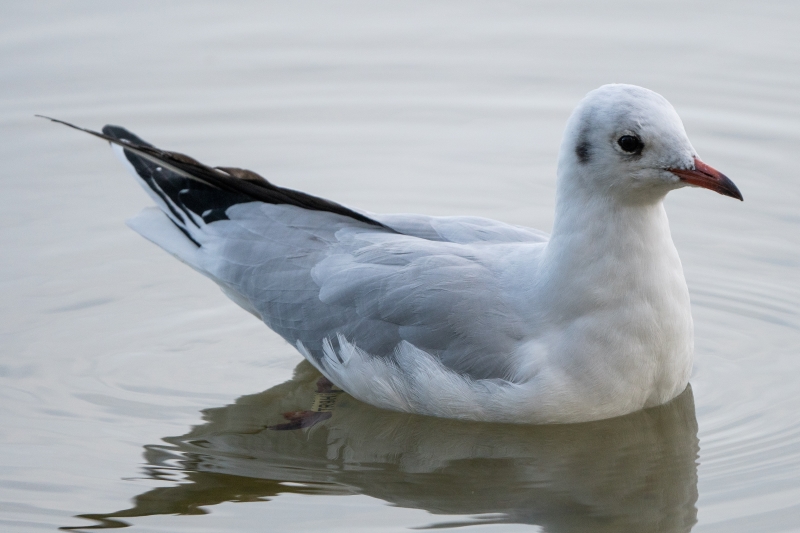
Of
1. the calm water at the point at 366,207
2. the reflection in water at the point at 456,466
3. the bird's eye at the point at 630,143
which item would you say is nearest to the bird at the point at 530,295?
the bird's eye at the point at 630,143

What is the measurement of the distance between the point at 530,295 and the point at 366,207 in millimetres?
3057

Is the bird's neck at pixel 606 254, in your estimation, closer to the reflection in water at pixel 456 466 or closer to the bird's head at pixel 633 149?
the bird's head at pixel 633 149

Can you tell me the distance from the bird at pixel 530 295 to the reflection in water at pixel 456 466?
16 centimetres

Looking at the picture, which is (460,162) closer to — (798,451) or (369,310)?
(369,310)

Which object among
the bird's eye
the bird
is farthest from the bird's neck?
the bird's eye

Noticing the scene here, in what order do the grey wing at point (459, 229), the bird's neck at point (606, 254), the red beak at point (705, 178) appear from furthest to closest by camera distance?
the grey wing at point (459, 229), the bird's neck at point (606, 254), the red beak at point (705, 178)

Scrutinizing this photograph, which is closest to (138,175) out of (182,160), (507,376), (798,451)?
(182,160)

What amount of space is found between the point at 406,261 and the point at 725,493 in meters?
1.92

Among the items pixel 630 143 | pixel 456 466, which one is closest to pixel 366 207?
pixel 456 466

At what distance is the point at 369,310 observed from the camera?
21.0 ft

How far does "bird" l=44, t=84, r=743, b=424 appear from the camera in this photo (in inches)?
226

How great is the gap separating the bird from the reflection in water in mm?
164

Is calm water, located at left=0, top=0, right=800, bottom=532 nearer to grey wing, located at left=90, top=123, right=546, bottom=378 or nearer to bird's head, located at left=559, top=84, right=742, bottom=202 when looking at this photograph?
grey wing, located at left=90, top=123, right=546, bottom=378

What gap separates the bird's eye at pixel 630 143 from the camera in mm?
5629
